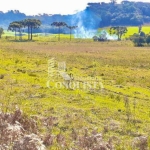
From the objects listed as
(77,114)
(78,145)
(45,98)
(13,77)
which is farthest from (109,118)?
(13,77)

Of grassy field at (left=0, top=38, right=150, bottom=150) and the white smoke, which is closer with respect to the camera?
grassy field at (left=0, top=38, right=150, bottom=150)

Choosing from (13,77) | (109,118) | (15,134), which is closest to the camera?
(15,134)

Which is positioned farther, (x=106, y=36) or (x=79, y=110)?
(x=106, y=36)

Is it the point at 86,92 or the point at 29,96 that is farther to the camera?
the point at 86,92

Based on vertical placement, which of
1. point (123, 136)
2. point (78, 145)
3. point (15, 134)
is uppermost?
point (15, 134)

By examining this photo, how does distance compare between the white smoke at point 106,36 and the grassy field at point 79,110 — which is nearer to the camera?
the grassy field at point 79,110

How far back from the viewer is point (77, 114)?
14.3 metres

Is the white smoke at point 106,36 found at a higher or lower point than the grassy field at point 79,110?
higher

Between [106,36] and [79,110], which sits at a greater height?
[106,36]

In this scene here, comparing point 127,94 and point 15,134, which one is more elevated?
point 15,134

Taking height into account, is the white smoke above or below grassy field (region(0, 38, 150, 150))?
above

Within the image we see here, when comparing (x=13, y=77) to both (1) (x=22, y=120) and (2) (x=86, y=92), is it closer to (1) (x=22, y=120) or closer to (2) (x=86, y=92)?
(2) (x=86, y=92)

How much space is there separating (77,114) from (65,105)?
1.88 m

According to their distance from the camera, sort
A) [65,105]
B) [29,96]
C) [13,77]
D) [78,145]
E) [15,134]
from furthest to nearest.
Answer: [13,77] < [29,96] < [65,105] < [78,145] < [15,134]
